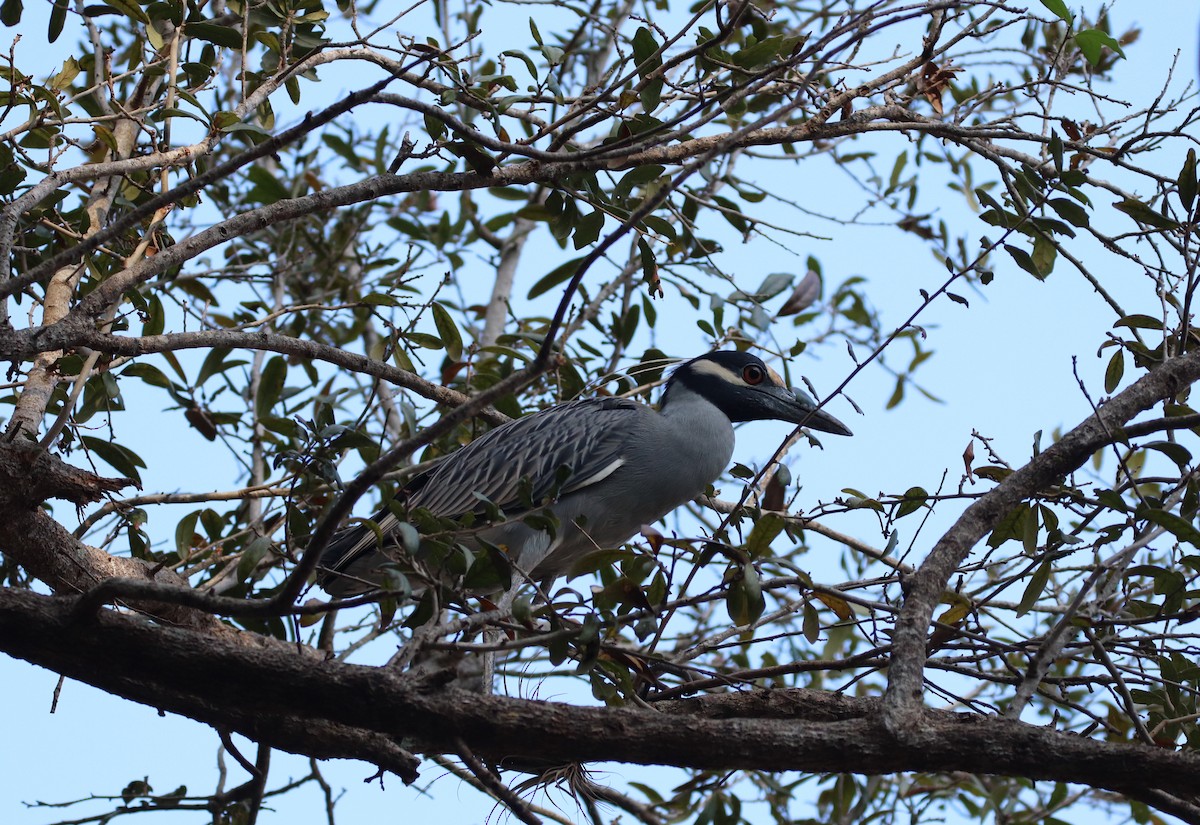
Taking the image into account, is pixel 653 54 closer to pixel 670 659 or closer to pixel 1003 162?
pixel 1003 162

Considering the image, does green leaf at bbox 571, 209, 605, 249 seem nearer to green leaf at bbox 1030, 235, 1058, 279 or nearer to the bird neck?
the bird neck

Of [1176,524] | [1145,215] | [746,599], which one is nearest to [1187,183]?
[1145,215]

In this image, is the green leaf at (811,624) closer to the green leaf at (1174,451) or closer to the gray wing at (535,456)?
the green leaf at (1174,451)

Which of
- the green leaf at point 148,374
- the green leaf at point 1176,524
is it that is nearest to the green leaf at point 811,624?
the green leaf at point 1176,524

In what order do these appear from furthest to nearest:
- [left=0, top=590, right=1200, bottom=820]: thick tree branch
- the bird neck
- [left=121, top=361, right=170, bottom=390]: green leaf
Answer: the bird neck < [left=121, top=361, right=170, bottom=390]: green leaf < [left=0, top=590, right=1200, bottom=820]: thick tree branch

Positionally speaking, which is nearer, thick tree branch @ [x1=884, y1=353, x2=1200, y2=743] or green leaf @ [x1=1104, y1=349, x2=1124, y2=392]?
thick tree branch @ [x1=884, y1=353, x2=1200, y2=743]

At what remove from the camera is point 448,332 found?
15.7 feet

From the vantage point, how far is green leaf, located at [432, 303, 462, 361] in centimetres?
471

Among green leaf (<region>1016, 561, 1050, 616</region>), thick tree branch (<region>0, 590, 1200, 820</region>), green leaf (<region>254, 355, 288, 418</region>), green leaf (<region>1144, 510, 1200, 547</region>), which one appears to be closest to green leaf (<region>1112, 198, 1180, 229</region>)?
green leaf (<region>1144, 510, 1200, 547</region>)

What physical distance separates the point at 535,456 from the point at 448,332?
69 cm

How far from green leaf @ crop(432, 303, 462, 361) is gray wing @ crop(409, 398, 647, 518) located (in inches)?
14.4

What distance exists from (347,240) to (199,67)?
2494 mm

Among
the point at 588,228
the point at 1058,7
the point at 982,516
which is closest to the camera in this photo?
the point at 982,516

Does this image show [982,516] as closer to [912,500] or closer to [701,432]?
[912,500]
